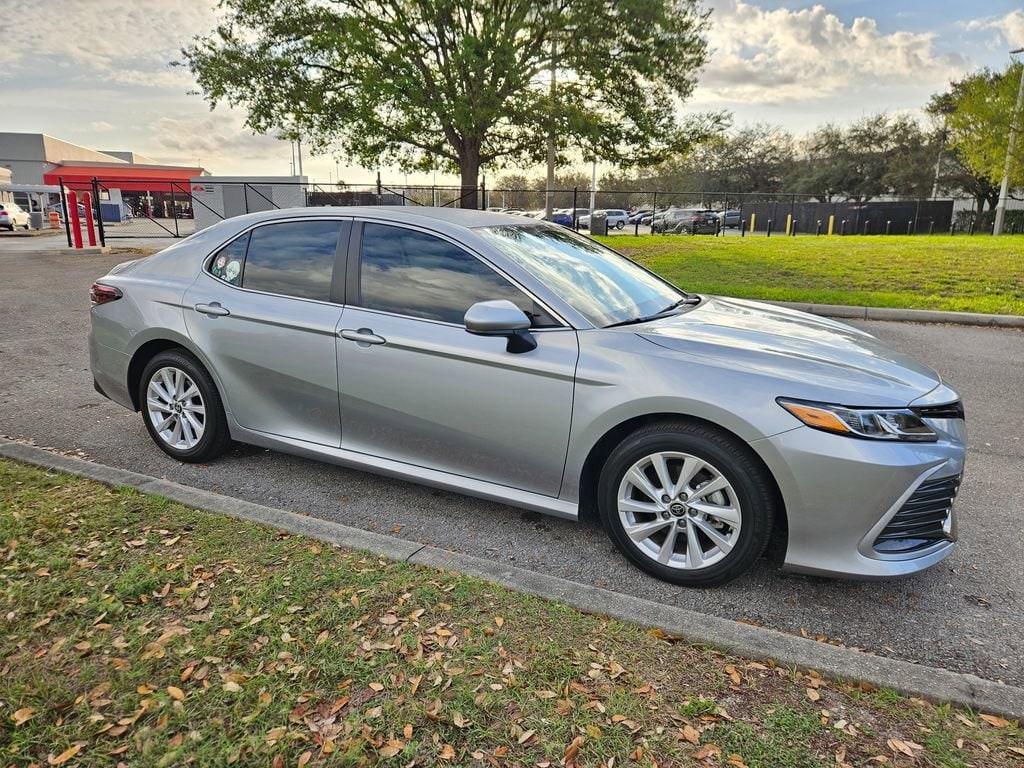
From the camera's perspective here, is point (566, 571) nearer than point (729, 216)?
Yes

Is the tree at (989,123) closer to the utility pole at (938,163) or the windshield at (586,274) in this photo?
the utility pole at (938,163)

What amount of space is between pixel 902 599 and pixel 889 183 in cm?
6289

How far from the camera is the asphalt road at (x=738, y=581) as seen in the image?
286cm

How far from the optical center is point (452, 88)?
1636cm

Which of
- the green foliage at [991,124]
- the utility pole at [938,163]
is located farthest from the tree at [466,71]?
the utility pole at [938,163]

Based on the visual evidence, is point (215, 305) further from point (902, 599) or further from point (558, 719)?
point (902, 599)

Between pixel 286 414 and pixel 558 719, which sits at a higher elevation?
pixel 286 414

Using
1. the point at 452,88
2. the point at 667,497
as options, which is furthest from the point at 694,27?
the point at 667,497

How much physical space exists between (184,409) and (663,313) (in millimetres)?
2998

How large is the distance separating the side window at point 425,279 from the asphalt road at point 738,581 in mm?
1128

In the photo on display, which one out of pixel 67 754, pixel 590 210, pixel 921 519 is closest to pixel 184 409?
pixel 67 754

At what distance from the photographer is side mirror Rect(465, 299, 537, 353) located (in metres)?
3.16

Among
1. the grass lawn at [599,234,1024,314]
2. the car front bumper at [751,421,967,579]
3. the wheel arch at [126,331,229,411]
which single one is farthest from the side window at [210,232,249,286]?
the grass lawn at [599,234,1024,314]

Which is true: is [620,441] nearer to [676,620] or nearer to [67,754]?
[676,620]
